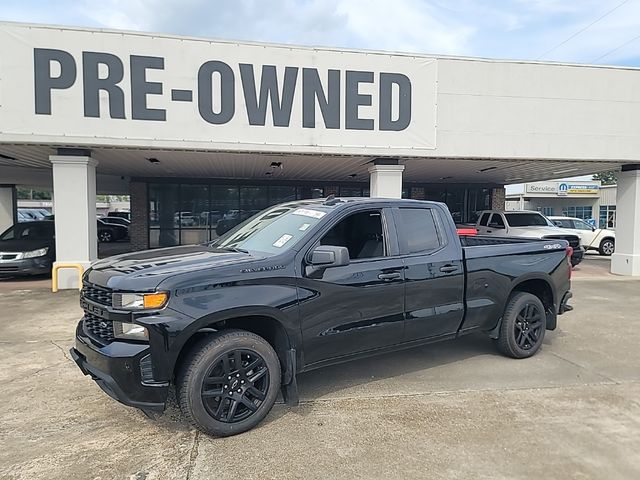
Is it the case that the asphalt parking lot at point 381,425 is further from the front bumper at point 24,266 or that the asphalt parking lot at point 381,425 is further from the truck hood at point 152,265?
the front bumper at point 24,266

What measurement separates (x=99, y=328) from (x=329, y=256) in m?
1.93

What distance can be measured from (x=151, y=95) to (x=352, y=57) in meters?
4.56

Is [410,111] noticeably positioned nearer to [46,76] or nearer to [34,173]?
[46,76]

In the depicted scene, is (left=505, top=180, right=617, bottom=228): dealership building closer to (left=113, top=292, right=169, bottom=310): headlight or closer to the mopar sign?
the mopar sign

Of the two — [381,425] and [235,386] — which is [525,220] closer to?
[381,425]

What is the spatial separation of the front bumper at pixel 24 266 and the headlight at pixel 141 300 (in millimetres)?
10502

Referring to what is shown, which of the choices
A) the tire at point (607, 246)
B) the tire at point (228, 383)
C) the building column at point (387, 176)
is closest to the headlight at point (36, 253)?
the building column at point (387, 176)

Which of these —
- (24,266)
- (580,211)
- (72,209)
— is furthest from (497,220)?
(580,211)

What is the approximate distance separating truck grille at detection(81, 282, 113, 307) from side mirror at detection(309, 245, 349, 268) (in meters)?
1.61

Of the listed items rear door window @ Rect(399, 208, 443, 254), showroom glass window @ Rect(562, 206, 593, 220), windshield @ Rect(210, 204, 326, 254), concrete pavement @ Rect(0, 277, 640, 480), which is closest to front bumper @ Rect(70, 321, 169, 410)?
concrete pavement @ Rect(0, 277, 640, 480)

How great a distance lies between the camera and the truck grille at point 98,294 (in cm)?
345

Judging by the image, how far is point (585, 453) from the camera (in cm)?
334

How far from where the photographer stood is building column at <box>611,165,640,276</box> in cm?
1288

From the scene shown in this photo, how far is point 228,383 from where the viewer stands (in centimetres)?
354
